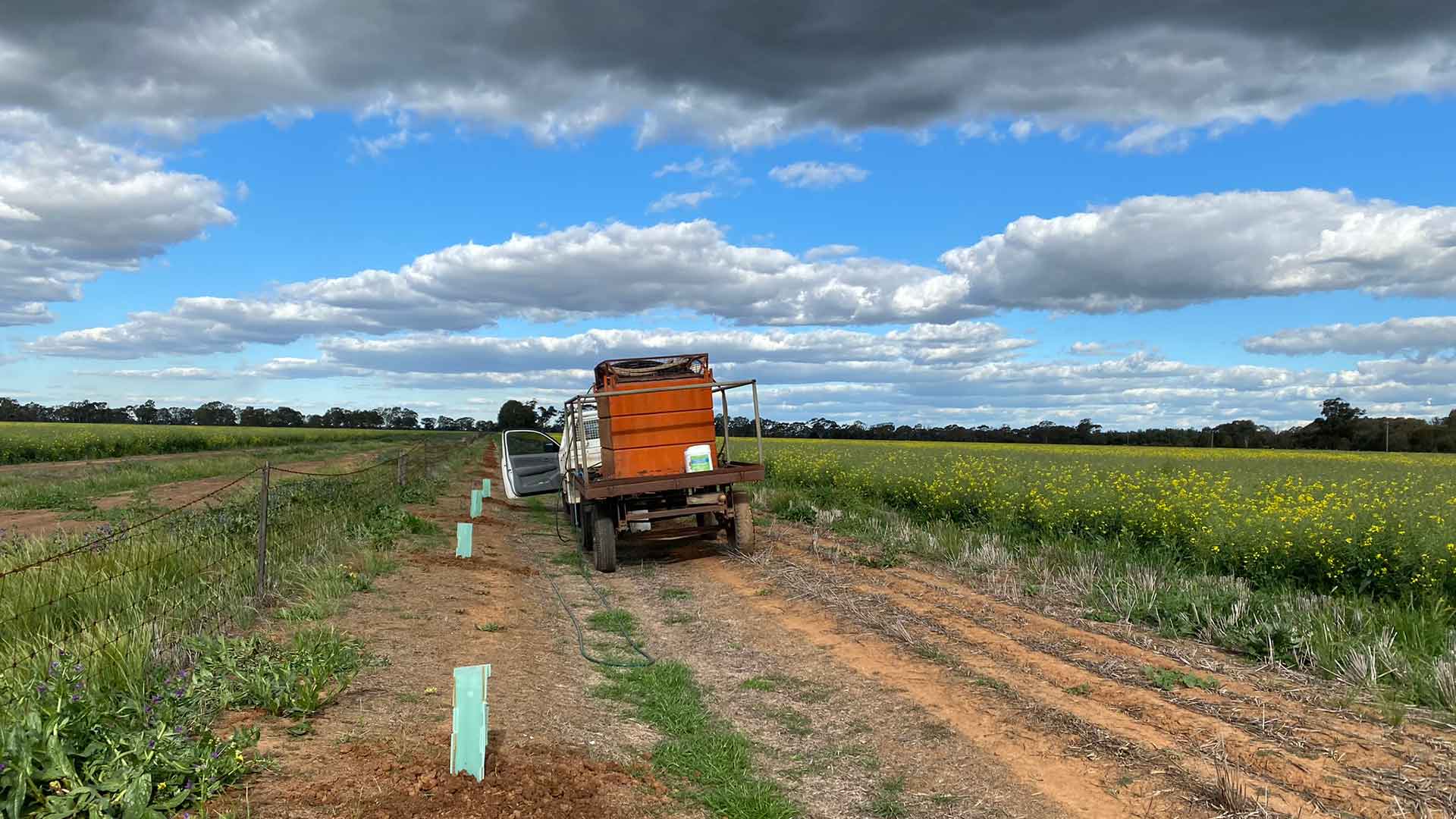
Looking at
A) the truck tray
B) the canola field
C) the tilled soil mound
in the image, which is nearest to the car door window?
the canola field

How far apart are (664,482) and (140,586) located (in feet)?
21.8

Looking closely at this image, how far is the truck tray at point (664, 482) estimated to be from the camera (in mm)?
12641

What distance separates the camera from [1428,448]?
169ft

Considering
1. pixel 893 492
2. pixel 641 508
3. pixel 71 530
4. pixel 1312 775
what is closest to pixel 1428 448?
pixel 893 492

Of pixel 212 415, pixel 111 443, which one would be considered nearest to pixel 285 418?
pixel 212 415

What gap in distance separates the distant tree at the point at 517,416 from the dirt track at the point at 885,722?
51900 millimetres

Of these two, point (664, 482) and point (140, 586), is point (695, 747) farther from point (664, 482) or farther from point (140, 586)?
point (664, 482)

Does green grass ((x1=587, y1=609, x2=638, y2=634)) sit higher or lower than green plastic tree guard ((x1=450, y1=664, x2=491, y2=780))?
lower

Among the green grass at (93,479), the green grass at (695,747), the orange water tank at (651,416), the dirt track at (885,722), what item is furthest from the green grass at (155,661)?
the green grass at (93,479)

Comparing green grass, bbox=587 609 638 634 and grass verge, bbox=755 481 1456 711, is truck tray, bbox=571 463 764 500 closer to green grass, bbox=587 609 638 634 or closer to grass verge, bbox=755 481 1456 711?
grass verge, bbox=755 481 1456 711

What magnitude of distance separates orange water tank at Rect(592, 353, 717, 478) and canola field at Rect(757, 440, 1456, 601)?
4902 mm

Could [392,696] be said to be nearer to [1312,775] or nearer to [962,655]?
[962,655]

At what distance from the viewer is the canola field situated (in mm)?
9078

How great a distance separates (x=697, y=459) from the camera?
1368 cm
